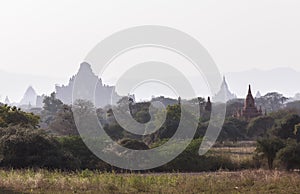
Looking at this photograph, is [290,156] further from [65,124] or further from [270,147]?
[65,124]

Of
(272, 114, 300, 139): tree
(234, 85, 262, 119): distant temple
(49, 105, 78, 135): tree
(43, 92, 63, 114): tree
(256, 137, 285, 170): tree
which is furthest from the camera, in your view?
(43, 92, 63, 114): tree

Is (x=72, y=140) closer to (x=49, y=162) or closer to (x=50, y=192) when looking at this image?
(x=49, y=162)

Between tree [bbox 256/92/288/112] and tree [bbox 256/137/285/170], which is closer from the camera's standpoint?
tree [bbox 256/137/285/170]

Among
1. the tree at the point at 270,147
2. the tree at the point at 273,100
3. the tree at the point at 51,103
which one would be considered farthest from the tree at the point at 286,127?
the tree at the point at 273,100

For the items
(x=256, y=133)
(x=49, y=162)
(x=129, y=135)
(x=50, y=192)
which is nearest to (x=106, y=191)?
(x=50, y=192)

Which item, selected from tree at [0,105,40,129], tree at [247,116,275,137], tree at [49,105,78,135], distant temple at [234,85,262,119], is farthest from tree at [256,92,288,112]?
tree at [0,105,40,129]

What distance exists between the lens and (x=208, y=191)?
14859mm

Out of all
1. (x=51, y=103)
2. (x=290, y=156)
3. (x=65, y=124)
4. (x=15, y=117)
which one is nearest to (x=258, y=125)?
(x=65, y=124)

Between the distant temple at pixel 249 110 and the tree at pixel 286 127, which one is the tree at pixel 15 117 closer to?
the tree at pixel 286 127

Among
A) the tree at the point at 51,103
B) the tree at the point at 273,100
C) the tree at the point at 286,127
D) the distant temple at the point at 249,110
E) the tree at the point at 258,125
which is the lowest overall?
the tree at the point at 286,127

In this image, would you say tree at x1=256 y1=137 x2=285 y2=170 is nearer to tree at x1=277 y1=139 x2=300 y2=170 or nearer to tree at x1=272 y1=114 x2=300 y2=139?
Result: tree at x1=277 y1=139 x2=300 y2=170

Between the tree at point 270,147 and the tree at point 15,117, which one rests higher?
the tree at point 15,117

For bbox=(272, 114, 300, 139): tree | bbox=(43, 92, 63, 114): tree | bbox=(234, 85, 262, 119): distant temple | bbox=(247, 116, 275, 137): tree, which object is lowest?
bbox=(272, 114, 300, 139): tree

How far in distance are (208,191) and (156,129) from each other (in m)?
31.2
